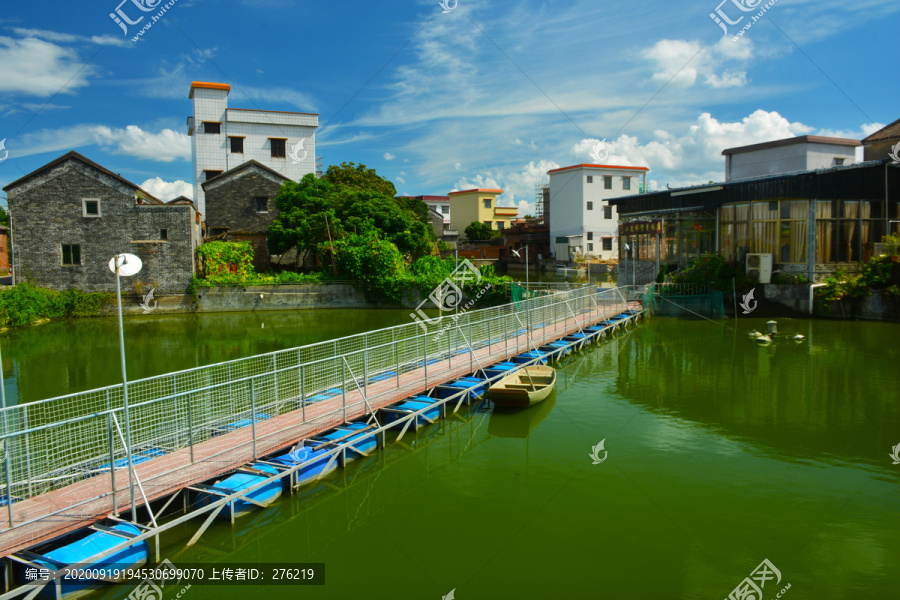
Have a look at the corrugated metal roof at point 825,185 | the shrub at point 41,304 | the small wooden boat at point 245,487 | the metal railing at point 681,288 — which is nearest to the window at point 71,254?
the shrub at point 41,304

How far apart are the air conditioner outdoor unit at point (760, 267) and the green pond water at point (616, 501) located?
10.3 metres

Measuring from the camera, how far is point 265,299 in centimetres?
3234

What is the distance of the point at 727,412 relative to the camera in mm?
13000

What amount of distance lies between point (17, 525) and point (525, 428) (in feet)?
28.3

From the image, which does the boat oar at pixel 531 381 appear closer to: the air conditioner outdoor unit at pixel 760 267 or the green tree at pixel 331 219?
the air conditioner outdoor unit at pixel 760 267

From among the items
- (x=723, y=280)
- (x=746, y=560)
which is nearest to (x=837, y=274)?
(x=723, y=280)

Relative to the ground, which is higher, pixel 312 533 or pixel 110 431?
pixel 110 431

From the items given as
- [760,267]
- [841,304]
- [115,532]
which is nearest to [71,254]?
[115,532]

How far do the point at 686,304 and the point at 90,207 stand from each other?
30.7m

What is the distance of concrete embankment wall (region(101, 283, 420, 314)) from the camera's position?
31922 mm

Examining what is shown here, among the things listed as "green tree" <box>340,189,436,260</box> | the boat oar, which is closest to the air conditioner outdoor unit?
the boat oar

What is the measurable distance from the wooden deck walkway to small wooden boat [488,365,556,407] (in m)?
1.37

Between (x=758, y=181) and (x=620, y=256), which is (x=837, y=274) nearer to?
(x=758, y=181)

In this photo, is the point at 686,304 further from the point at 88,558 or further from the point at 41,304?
the point at 41,304
